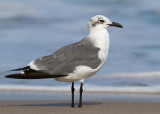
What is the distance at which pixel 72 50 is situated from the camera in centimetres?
763

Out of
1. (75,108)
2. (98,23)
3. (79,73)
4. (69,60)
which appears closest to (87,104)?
(75,108)

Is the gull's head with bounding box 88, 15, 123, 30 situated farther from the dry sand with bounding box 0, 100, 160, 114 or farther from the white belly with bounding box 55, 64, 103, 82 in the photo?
the dry sand with bounding box 0, 100, 160, 114

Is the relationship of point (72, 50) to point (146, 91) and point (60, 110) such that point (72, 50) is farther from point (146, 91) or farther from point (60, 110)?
point (146, 91)

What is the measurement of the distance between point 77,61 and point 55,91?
3779 mm

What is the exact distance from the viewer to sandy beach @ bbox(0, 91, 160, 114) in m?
7.21

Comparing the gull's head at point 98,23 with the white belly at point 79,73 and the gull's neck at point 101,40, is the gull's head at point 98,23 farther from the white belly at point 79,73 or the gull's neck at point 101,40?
the white belly at point 79,73

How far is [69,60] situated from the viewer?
299 inches

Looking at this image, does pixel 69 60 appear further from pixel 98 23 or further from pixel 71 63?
pixel 98 23

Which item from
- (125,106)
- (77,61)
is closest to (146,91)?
(125,106)

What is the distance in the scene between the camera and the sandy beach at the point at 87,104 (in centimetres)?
721

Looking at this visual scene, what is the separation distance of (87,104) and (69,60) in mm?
1071

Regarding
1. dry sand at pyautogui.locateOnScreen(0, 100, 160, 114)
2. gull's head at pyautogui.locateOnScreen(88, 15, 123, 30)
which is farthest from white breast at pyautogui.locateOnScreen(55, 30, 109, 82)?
dry sand at pyautogui.locateOnScreen(0, 100, 160, 114)

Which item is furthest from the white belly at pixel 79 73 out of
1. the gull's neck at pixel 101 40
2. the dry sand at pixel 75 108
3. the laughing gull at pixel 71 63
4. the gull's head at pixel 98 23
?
the gull's head at pixel 98 23

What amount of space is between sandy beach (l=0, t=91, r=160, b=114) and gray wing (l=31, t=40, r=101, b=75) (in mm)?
608
